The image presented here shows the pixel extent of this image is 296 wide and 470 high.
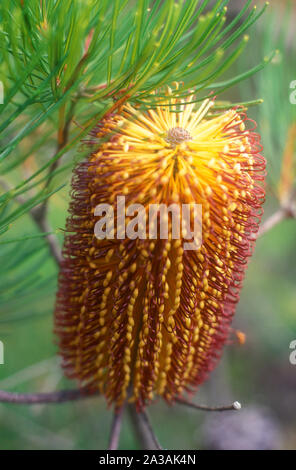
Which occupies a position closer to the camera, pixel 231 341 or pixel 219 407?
pixel 219 407

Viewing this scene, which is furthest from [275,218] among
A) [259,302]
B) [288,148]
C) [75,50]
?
[259,302]

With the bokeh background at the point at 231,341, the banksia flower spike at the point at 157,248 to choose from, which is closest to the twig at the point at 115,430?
the banksia flower spike at the point at 157,248

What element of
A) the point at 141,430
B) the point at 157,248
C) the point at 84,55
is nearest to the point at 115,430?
the point at 141,430

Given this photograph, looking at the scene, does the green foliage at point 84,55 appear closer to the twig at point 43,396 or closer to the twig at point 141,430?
the twig at point 43,396

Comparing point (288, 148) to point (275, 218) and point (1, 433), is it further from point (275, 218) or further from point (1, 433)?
point (1, 433)

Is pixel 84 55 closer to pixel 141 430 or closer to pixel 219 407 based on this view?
pixel 219 407
